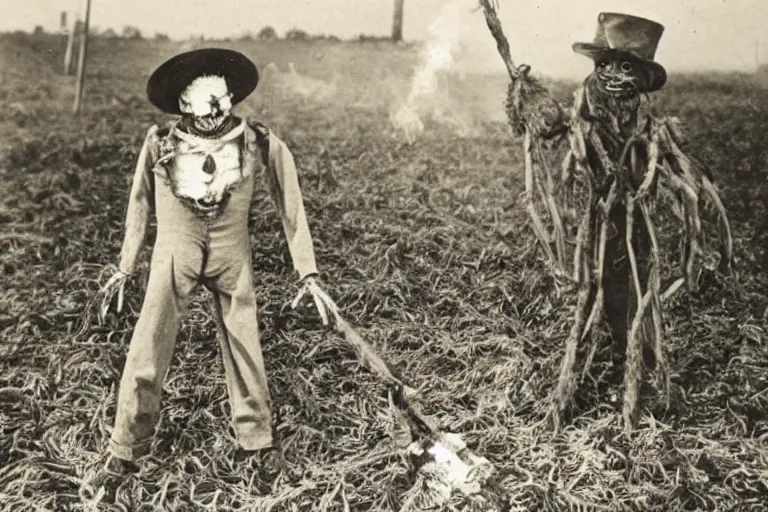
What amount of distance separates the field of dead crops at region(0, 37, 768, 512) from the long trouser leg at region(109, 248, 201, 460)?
104 millimetres

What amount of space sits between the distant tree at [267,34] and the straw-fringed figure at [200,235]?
0.39 metres

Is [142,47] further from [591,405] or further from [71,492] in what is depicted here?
[591,405]

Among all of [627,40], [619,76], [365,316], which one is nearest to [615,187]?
[619,76]

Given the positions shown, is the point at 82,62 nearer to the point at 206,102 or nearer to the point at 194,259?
the point at 206,102

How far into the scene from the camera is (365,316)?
122 inches

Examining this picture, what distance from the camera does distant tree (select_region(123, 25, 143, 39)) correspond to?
309 cm

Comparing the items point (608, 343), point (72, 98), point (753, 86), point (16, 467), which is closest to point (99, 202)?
point (72, 98)

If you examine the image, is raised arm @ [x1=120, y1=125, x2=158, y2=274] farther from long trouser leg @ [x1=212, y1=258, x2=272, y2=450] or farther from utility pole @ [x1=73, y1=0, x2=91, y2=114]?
utility pole @ [x1=73, y1=0, x2=91, y2=114]

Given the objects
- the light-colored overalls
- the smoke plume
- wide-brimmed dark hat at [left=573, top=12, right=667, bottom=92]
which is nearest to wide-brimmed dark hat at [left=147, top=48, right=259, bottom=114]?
the light-colored overalls

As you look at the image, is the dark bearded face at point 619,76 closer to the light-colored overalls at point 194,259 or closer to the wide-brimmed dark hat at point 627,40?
the wide-brimmed dark hat at point 627,40

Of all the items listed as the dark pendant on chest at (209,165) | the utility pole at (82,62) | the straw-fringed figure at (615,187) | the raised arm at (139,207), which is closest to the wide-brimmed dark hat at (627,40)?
the straw-fringed figure at (615,187)

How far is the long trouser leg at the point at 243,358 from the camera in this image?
8.87ft

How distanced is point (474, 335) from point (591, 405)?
1.45ft

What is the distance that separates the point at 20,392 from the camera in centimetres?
283
